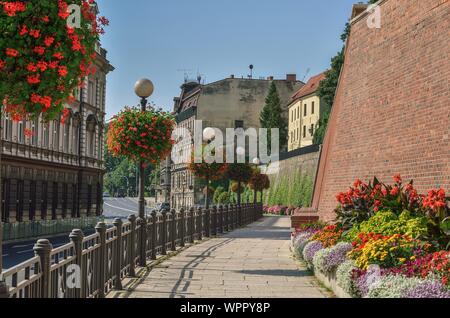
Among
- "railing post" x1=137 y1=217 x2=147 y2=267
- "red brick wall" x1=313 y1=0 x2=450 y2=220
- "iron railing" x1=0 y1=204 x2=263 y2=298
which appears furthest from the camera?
"railing post" x1=137 y1=217 x2=147 y2=267

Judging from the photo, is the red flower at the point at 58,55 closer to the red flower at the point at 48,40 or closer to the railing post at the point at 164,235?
the red flower at the point at 48,40

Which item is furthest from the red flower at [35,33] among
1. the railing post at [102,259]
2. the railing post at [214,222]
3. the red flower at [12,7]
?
the railing post at [214,222]

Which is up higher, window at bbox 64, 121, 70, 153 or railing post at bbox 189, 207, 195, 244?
window at bbox 64, 121, 70, 153

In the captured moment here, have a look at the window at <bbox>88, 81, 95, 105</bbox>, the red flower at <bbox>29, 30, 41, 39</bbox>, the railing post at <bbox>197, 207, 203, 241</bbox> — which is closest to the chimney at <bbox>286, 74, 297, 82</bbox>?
the window at <bbox>88, 81, 95, 105</bbox>

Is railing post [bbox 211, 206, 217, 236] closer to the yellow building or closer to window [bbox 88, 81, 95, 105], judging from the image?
window [bbox 88, 81, 95, 105]

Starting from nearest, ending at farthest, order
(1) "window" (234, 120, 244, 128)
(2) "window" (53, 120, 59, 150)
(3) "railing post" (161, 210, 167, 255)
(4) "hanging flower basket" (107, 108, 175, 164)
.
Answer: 1. (3) "railing post" (161, 210, 167, 255)
2. (4) "hanging flower basket" (107, 108, 175, 164)
3. (2) "window" (53, 120, 59, 150)
4. (1) "window" (234, 120, 244, 128)

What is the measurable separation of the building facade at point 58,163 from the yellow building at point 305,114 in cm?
3004

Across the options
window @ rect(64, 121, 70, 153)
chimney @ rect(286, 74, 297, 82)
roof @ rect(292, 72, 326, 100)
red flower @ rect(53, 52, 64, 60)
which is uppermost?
chimney @ rect(286, 74, 297, 82)

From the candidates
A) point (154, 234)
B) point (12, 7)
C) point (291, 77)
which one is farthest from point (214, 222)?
point (291, 77)

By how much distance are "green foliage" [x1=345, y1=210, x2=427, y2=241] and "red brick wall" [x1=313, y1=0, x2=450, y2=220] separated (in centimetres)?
118

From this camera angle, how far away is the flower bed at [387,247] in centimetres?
812

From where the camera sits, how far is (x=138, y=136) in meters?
20.0

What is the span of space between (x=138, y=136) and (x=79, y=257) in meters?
11.4

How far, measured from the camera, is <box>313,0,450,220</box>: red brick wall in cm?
1291
